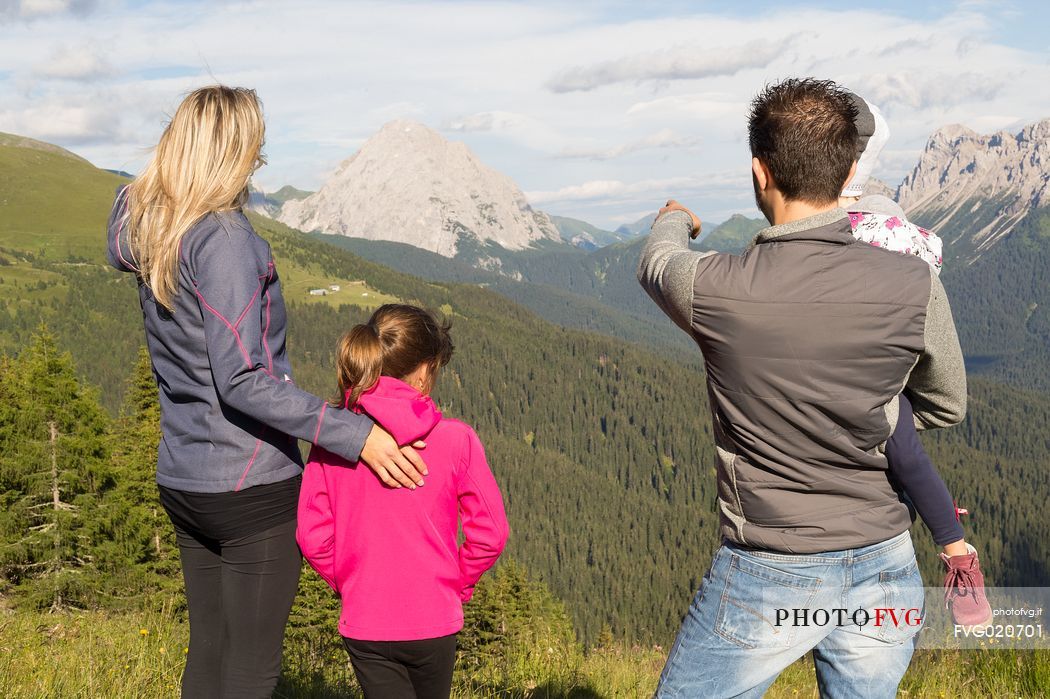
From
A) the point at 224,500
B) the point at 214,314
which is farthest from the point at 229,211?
the point at 224,500

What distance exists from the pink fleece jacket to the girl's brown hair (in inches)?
2.9

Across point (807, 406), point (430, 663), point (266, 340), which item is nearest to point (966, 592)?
point (807, 406)

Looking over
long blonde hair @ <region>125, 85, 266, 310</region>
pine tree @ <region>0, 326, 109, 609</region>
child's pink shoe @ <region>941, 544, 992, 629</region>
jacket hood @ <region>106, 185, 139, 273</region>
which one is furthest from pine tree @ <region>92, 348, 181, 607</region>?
child's pink shoe @ <region>941, 544, 992, 629</region>

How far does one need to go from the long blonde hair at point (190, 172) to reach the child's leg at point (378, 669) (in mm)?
2024

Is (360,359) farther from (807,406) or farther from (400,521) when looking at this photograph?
(807,406)

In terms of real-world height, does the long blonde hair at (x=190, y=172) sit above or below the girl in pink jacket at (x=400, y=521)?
above

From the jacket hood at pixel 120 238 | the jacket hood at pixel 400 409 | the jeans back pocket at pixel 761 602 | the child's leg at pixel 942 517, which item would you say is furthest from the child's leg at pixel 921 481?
the jacket hood at pixel 120 238

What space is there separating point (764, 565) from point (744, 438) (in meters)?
0.57

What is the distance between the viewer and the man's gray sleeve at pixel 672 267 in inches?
135

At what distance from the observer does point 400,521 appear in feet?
13.2

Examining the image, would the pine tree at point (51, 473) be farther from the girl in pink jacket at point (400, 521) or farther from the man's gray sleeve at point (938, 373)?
the man's gray sleeve at point (938, 373)

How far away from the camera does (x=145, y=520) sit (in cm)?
2544

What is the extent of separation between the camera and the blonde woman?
12.9 ft

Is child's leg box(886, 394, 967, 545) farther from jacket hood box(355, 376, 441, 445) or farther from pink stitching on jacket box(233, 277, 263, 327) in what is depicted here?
pink stitching on jacket box(233, 277, 263, 327)
